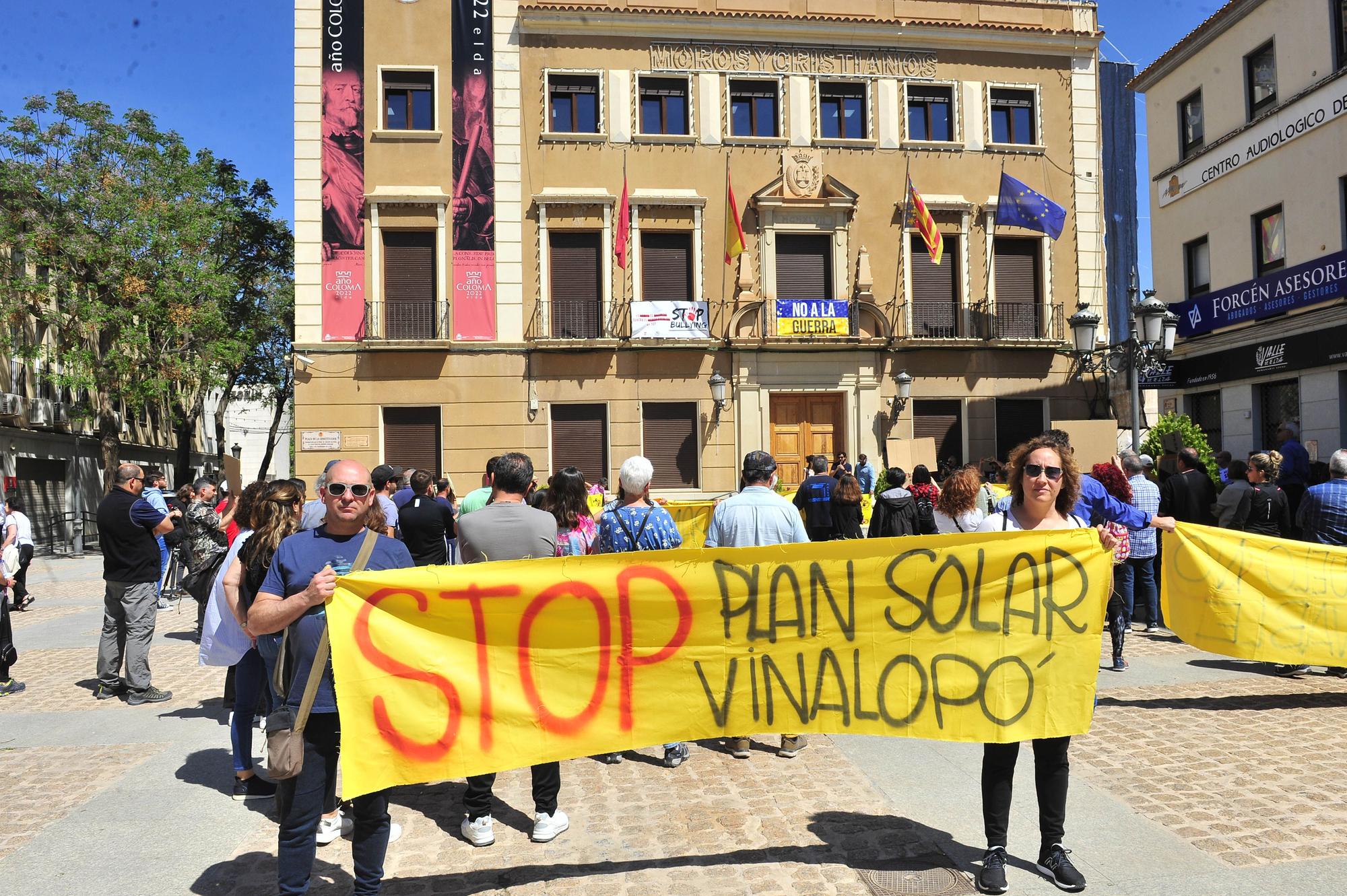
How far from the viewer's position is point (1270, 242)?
2111 cm

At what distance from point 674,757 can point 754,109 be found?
1907cm

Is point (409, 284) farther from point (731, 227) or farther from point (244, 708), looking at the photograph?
point (244, 708)

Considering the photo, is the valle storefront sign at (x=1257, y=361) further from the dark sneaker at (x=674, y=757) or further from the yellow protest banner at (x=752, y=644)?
the yellow protest banner at (x=752, y=644)

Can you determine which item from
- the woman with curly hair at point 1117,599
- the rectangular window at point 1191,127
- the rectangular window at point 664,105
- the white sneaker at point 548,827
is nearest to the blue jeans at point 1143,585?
the woman with curly hair at point 1117,599

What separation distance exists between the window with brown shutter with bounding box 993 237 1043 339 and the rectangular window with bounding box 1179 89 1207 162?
17.7ft

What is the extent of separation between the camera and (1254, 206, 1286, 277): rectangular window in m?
20.6

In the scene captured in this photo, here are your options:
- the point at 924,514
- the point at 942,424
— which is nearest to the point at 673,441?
the point at 942,424

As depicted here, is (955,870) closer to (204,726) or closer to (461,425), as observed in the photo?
(204,726)

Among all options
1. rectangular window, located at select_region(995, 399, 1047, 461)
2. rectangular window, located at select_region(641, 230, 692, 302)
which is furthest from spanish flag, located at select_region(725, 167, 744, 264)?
rectangular window, located at select_region(995, 399, 1047, 461)

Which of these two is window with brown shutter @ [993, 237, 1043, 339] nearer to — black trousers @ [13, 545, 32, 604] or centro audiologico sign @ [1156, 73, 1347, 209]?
centro audiologico sign @ [1156, 73, 1347, 209]

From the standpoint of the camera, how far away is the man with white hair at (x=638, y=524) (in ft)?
18.6

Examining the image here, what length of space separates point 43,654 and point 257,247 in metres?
22.8

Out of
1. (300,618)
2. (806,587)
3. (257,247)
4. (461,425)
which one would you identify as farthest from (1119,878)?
(257,247)

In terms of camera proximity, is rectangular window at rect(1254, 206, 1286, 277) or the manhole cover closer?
the manhole cover
